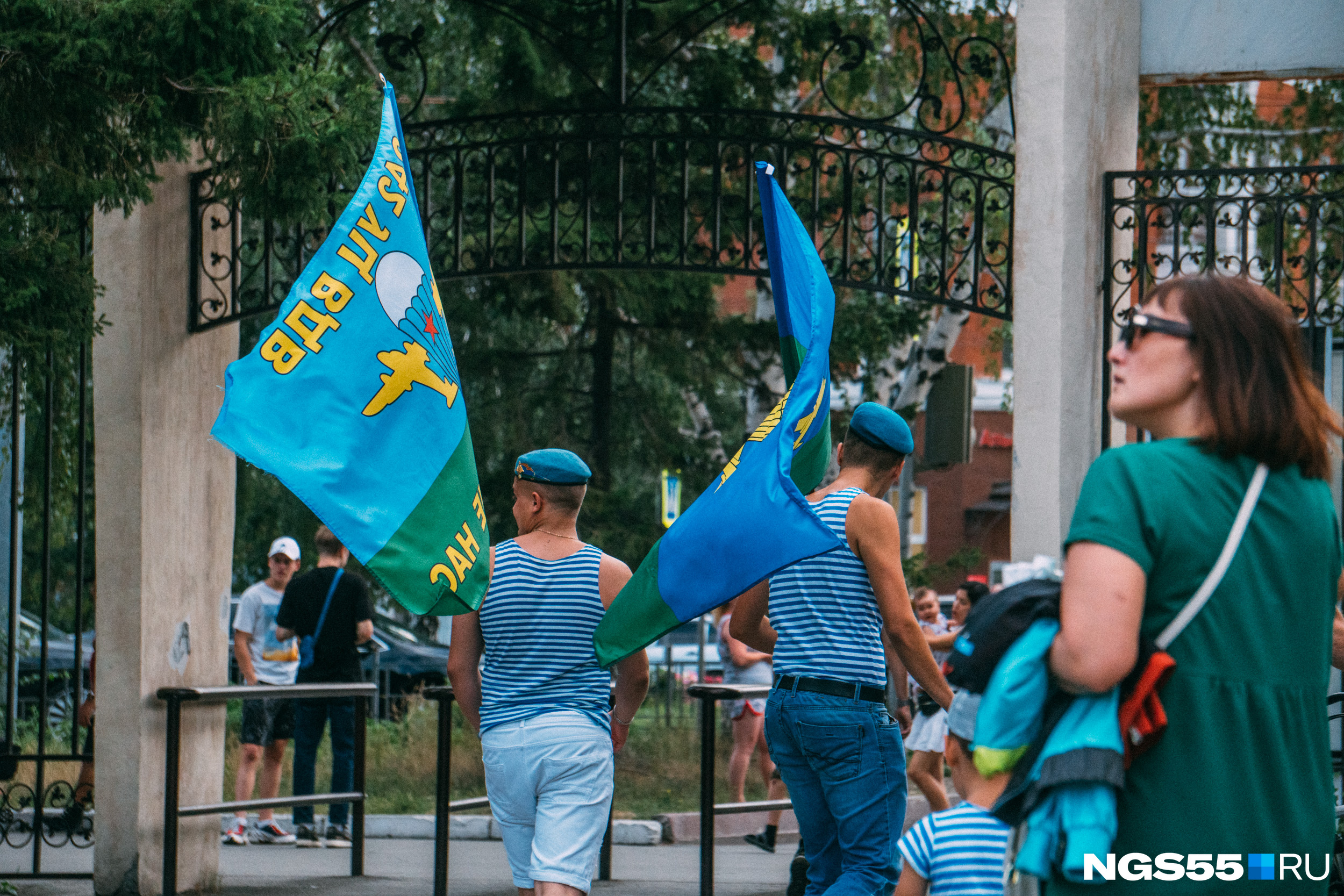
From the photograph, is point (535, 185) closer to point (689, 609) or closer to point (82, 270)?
point (82, 270)

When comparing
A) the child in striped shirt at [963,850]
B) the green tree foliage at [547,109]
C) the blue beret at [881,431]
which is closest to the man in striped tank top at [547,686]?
the blue beret at [881,431]

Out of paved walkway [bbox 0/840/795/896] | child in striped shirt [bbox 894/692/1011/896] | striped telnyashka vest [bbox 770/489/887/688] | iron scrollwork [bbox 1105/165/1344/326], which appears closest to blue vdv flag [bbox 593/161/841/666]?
striped telnyashka vest [bbox 770/489/887/688]

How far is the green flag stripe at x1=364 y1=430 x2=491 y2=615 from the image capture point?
4766 mm

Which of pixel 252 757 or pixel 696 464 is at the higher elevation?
pixel 696 464

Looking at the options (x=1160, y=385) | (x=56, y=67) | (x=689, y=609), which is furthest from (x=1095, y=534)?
(x=56, y=67)

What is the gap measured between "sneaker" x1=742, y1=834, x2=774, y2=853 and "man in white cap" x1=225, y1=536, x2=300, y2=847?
2.92 meters

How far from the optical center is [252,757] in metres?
10.1

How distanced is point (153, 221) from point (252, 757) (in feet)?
12.5

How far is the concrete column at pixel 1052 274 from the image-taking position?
6980 millimetres

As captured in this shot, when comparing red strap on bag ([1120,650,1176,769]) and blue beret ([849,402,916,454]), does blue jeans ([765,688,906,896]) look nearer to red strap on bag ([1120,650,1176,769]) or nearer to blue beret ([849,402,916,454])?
blue beret ([849,402,916,454])

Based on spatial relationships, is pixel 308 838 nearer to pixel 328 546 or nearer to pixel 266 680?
pixel 266 680

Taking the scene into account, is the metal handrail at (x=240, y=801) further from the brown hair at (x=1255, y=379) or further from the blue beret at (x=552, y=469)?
the brown hair at (x=1255, y=379)

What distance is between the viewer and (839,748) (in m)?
4.84

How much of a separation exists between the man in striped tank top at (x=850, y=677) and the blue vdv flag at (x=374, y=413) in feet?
3.24
